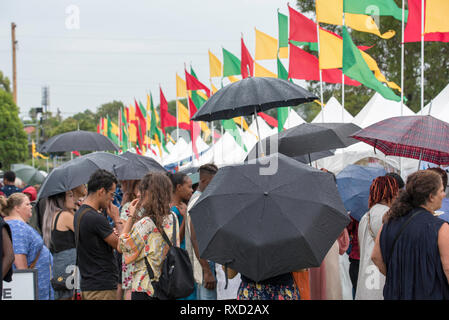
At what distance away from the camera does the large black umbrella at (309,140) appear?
24.8ft

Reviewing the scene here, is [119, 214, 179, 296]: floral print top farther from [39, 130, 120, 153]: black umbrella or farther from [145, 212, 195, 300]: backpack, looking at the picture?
[39, 130, 120, 153]: black umbrella

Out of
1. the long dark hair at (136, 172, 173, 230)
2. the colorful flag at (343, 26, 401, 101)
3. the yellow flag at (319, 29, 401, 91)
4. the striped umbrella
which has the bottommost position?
the long dark hair at (136, 172, 173, 230)

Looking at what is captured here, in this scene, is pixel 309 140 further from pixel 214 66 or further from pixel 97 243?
pixel 214 66

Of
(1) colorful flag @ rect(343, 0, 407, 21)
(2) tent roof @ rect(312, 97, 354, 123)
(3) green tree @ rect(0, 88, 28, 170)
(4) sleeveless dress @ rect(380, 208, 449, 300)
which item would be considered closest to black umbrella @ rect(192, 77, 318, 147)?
(4) sleeveless dress @ rect(380, 208, 449, 300)

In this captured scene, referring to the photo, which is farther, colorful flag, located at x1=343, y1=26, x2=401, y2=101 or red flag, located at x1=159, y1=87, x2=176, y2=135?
red flag, located at x1=159, y1=87, x2=176, y2=135

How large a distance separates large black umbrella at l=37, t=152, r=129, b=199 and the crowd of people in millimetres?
107

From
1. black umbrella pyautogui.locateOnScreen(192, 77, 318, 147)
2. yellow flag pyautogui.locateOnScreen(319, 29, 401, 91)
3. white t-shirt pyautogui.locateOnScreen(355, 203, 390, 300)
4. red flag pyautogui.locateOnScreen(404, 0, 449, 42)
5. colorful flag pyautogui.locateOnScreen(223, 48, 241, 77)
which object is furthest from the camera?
colorful flag pyautogui.locateOnScreen(223, 48, 241, 77)

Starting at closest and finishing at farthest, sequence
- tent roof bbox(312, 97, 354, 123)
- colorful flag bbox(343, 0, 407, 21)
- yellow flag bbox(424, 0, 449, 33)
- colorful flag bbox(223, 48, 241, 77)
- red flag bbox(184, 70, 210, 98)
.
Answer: yellow flag bbox(424, 0, 449, 33) → colorful flag bbox(343, 0, 407, 21) → tent roof bbox(312, 97, 354, 123) → colorful flag bbox(223, 48, 241, 77) → red flag bbox(184, 70, 210, 98)

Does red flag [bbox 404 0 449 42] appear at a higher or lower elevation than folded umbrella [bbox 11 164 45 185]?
higher

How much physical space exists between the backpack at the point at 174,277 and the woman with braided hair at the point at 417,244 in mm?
1573

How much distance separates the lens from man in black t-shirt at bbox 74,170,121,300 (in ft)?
17.0

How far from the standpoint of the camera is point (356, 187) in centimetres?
710

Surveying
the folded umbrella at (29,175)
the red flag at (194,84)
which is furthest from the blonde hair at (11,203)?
the folded umbrella at (29,175)
